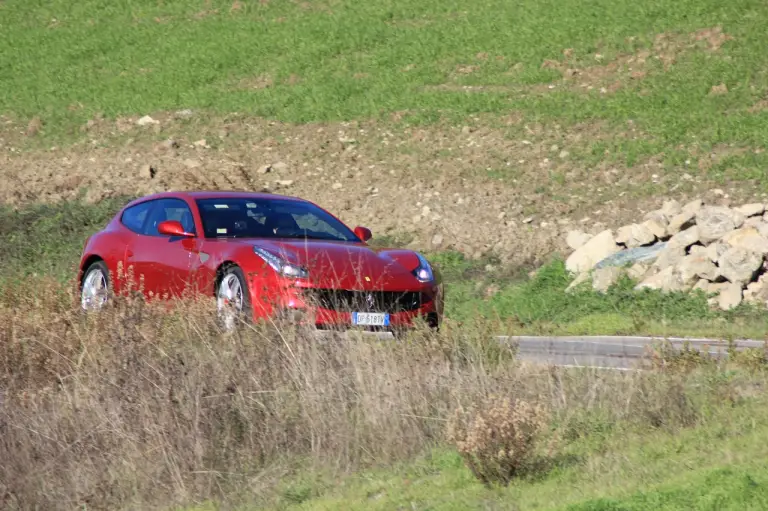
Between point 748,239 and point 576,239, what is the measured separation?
148 inches

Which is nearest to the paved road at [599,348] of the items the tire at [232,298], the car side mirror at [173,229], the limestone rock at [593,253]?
the tire at [232,298]

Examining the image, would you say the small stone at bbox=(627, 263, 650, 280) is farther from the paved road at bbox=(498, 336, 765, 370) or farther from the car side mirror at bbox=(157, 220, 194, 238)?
the car side mirror at bbox=(157, 220, 194, 238)

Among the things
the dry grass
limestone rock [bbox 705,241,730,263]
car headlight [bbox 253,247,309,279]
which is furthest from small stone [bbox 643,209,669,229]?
the dry grass

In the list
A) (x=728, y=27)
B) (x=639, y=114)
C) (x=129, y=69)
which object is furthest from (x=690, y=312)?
(x=129, y=69)

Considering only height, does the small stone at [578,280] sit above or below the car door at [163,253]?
below

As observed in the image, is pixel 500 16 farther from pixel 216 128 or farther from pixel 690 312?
pixel 690 312

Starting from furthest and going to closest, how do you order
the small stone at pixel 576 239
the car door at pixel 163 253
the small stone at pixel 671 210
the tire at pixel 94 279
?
the small stone at pixel 576 239, the small stone at pixel 671 210, the tire at pixel 94 279, the car door at pixel 163 253

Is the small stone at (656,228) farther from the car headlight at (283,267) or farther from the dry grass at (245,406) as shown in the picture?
the dry grass at (245,406)

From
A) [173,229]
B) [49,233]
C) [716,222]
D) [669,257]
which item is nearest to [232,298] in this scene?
[173,229]

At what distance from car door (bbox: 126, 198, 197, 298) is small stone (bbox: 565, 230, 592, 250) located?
8278 millimetres

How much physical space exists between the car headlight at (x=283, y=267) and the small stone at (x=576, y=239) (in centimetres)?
932

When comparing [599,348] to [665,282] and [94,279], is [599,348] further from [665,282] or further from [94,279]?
[94,279]

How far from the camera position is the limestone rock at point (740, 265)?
54.0 ft

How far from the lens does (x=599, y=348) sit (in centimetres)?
1319
